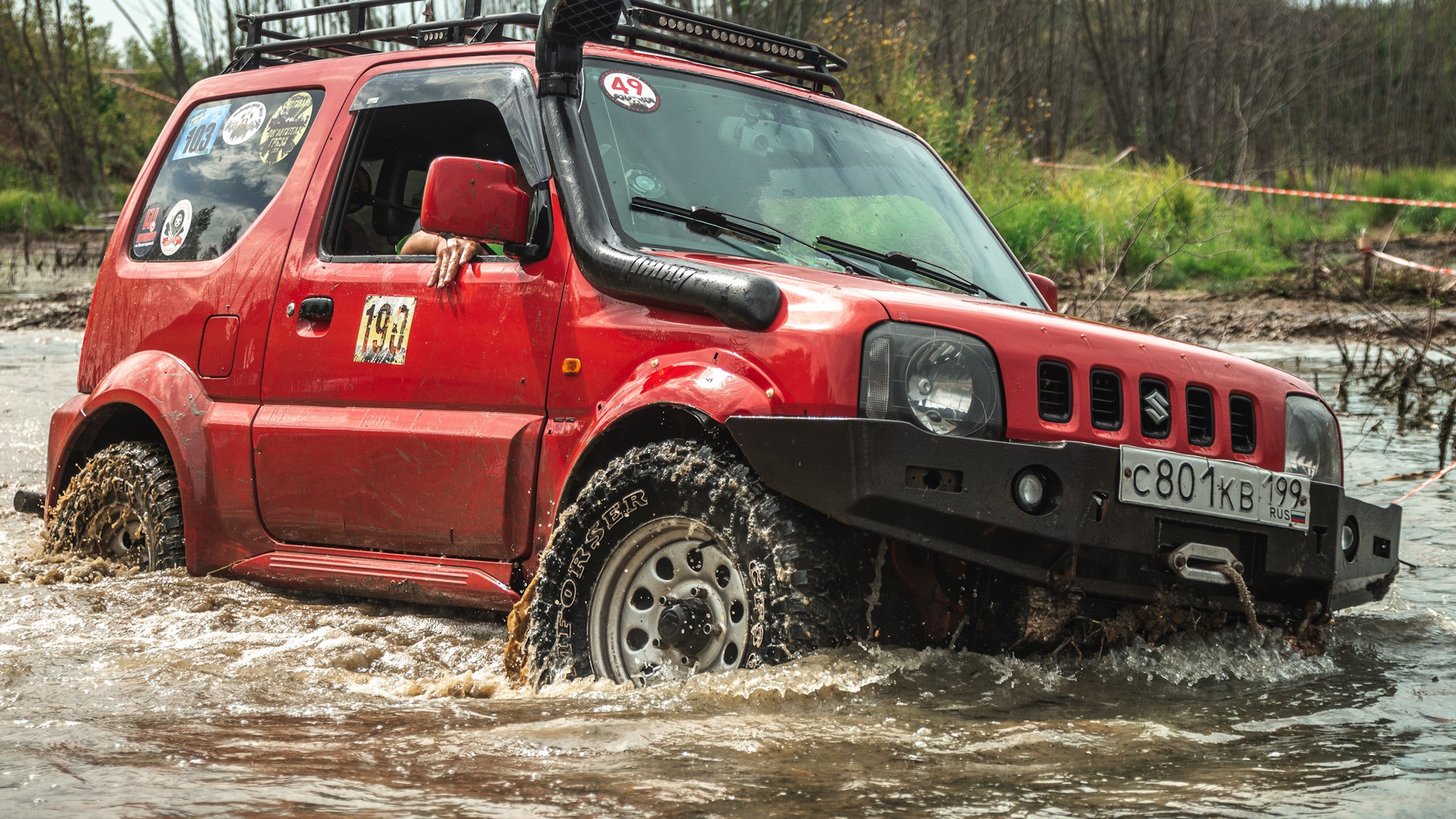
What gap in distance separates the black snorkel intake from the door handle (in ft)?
2.84

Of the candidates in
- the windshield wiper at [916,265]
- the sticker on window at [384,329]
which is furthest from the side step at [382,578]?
the windshield wiper at [916,265]

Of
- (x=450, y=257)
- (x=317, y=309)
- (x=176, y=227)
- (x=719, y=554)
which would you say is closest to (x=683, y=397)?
(x=719, y=554)

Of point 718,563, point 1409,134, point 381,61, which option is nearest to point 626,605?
point 718,563

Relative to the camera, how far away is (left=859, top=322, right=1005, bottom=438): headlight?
3.02 m

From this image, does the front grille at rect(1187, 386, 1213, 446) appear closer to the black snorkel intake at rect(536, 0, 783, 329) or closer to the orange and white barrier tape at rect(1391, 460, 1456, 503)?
the black snorkel intake at rect(536, 0, 783, 329)

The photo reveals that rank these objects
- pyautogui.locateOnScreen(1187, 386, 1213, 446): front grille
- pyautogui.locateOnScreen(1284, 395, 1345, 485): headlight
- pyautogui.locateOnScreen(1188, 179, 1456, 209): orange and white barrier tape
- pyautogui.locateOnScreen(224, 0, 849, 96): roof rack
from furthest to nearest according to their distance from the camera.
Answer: pyautogui.locateOnScreen(1188, 179, 1456, 209): orange and white barrier tape, pyautogui.locateOnScreen(224, 0, 849, 96): roof rack, pyautogui.locateOnScreen(1284, 395, 1345, 485): headlight, pyautogui.locateOnScreen(1187, 386, 1213, 446): front grille

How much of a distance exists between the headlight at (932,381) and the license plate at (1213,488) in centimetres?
32

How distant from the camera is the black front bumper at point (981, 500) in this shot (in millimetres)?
2934

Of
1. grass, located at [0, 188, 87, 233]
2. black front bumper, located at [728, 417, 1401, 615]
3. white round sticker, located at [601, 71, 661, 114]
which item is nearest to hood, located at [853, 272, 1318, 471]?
black front bumper, located at [728, 417, 1401, 615]

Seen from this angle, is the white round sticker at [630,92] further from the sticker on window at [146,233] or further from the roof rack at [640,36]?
the sticker on window at [146,233]

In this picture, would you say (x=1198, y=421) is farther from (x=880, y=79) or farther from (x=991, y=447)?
(x=880, y=79)

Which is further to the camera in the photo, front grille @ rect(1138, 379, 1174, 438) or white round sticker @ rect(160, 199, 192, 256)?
white round sticker @ rect(160, 199, 192, 256)

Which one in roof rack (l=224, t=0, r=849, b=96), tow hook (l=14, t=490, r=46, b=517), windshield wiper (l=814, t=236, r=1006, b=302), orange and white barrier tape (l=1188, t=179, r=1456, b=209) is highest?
orange and white barrier tape (l=1188, t=179, r=1456, b=209)

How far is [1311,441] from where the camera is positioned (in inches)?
145
